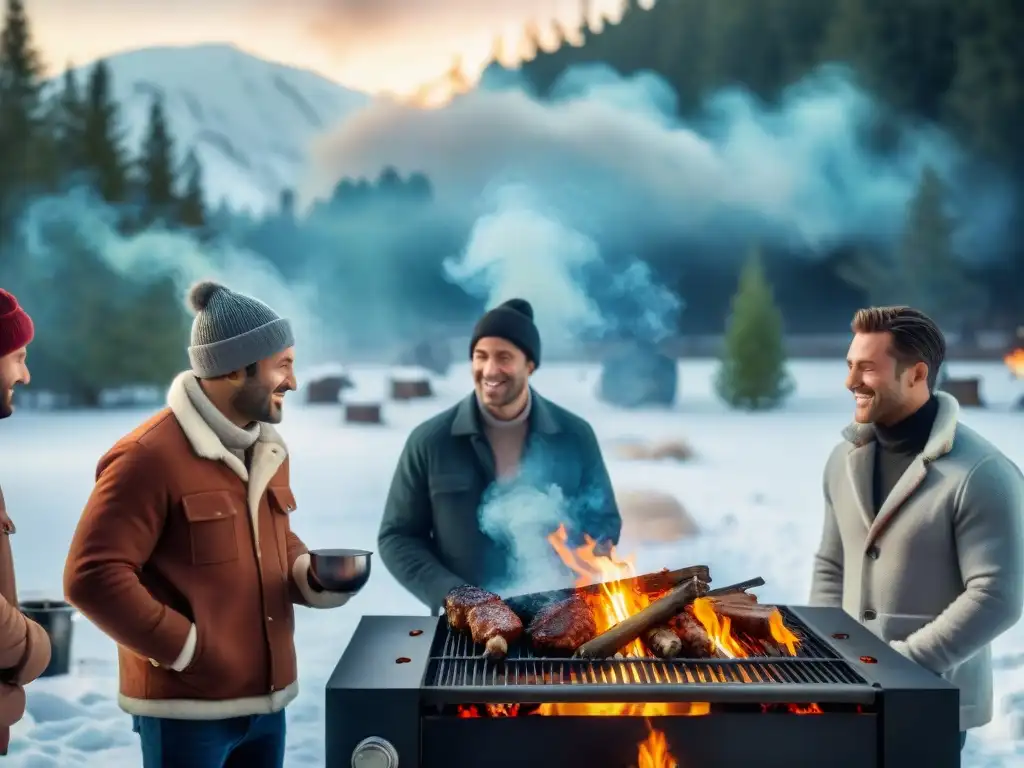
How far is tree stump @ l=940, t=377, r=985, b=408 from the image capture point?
6543mm

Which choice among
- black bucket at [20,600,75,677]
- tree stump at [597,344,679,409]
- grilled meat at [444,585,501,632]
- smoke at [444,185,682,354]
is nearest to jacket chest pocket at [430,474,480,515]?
grilled meat at [444,585,501,632]

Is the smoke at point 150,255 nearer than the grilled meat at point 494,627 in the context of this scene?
No

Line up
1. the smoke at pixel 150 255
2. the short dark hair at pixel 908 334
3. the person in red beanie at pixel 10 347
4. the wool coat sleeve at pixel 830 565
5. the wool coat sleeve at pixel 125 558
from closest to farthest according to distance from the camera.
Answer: the wool coat sleeve at pixel 125 558 < the person in red beanie at pixel 10 347 < the short dark hair at pixel 908 334 < the wool coat sleeve at pixel 830 565 < the smoke at pixel 150 255

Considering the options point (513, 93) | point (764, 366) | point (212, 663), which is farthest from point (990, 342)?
point (212, 663)

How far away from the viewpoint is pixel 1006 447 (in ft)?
20.6

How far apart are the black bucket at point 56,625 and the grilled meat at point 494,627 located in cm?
257

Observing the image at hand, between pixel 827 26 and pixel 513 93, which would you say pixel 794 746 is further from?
pixel 827 26

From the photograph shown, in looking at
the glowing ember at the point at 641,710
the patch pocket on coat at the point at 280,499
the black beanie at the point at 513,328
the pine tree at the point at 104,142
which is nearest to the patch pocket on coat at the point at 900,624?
the glowing ember at the point at 641,710

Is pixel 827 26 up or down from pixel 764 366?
up

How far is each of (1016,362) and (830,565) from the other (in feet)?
15.0

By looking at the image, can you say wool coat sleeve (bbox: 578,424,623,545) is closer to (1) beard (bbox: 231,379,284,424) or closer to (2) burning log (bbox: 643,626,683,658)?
(2) burning log (bbox: 643,626,683,658)

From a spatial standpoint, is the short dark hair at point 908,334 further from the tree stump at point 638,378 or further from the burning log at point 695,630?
the tree stump at point 638,378

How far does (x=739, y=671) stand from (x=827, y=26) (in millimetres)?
6131

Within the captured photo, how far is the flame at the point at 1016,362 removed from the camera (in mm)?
6480
